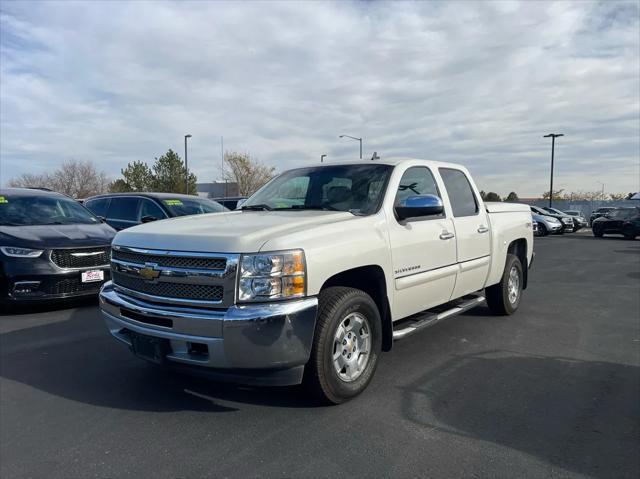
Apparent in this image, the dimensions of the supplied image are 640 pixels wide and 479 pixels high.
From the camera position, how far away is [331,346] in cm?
353

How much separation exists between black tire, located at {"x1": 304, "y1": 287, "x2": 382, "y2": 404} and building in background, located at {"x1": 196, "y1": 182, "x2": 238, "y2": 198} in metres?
53.5

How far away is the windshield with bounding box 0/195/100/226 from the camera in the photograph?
288 inches

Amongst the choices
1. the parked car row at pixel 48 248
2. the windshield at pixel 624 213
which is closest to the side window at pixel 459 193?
the parked car row at pixel 48 248

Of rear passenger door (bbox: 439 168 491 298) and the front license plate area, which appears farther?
rear passenger door (bbox: 439 168 491 298)

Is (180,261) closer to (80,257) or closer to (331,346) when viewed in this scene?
(331,346)

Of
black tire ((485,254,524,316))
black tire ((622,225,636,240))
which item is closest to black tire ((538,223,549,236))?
black tire ((622,225,636,240))

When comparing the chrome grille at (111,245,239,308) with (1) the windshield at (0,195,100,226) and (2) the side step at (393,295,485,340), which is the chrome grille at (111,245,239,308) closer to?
(2) the side step at (393,295,485,340)

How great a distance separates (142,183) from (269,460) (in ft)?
172

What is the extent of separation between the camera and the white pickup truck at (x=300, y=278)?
3.25 meters

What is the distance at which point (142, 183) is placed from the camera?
51.8 metres

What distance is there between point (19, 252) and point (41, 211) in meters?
1.51

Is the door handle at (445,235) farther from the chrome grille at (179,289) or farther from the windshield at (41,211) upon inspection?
the windshield at (41,211)

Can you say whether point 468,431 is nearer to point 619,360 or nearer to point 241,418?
point 241,418

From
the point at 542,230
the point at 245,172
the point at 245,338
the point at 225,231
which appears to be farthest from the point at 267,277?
the point at 245,172
